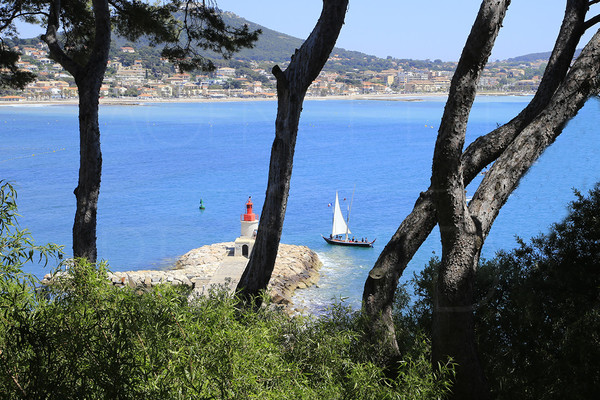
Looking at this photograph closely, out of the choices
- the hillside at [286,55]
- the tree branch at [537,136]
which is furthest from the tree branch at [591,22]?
the hillside at [286,55]

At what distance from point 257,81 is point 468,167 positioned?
93614 mm

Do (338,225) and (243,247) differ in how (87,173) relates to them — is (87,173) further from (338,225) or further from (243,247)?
(338,225)

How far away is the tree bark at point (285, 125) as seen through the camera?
14.0 feet

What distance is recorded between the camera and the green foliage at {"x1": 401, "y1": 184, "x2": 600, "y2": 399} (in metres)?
3.64

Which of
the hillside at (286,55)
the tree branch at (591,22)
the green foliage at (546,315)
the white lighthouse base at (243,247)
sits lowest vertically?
the white lighthouse base at (243,247)

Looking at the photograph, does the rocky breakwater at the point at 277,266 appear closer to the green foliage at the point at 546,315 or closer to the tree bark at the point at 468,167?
the green foliage at the point at 546,315

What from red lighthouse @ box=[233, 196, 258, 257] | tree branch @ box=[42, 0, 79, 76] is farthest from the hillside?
tree branch @ box=[42, 0, 79, 76]

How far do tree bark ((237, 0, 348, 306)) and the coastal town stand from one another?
81.9m

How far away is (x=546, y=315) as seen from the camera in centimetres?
415

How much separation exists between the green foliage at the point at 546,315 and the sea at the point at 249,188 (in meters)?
0.68

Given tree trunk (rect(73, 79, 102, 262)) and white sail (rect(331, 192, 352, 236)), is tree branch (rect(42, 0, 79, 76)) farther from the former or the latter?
white sail (rect(331, 192, 352, 236))

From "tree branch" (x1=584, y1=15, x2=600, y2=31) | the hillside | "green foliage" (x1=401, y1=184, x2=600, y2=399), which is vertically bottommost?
"green foliage" (x1=401, y1=184, x2=600, y2=399)

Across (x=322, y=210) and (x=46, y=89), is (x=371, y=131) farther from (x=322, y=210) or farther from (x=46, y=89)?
(x=46, y=89)

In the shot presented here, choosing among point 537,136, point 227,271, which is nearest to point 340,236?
point 227,271
